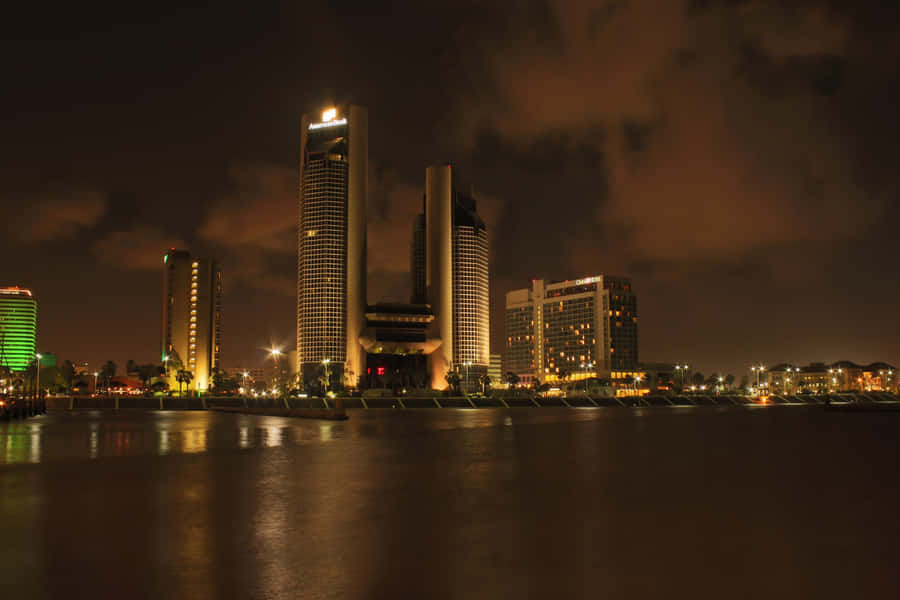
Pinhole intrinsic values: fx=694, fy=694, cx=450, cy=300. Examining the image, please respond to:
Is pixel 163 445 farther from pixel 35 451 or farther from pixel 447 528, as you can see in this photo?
pixel 447 528

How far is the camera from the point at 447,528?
11.4 metres

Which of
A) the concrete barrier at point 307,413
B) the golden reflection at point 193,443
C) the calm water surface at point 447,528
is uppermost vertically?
the calm water surface at point 447,528

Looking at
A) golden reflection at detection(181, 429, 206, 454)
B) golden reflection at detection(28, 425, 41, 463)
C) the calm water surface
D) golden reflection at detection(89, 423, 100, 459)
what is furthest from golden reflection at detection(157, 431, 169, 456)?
golden reflection at detection(28, 425, 41, 463)

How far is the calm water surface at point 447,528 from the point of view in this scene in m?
8.25

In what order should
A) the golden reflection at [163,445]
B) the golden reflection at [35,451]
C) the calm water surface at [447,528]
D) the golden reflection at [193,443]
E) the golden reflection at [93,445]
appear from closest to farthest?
the calm water surface at [447,528]
the golden reflection at [35,451]
the golden reflection at [93,445]
the golden reflection at [163,445]
the golden reflection at [193,443]

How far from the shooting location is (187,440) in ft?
110

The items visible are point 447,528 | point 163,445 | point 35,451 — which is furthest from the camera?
point 163,445

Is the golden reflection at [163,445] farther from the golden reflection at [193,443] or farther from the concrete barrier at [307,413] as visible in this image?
the concrete barrier at [307,413]

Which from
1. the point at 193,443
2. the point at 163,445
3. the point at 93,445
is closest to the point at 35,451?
the point at 93,445

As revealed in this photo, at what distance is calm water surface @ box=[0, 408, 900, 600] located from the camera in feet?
27.1

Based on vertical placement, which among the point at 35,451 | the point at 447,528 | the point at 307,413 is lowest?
the point at 307,413

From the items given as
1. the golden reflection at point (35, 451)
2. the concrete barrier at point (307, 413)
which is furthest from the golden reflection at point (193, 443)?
Result: the concrete barrier at point (307, 413)

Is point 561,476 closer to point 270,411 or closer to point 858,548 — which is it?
point 858,548

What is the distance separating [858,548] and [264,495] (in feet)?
36.4
